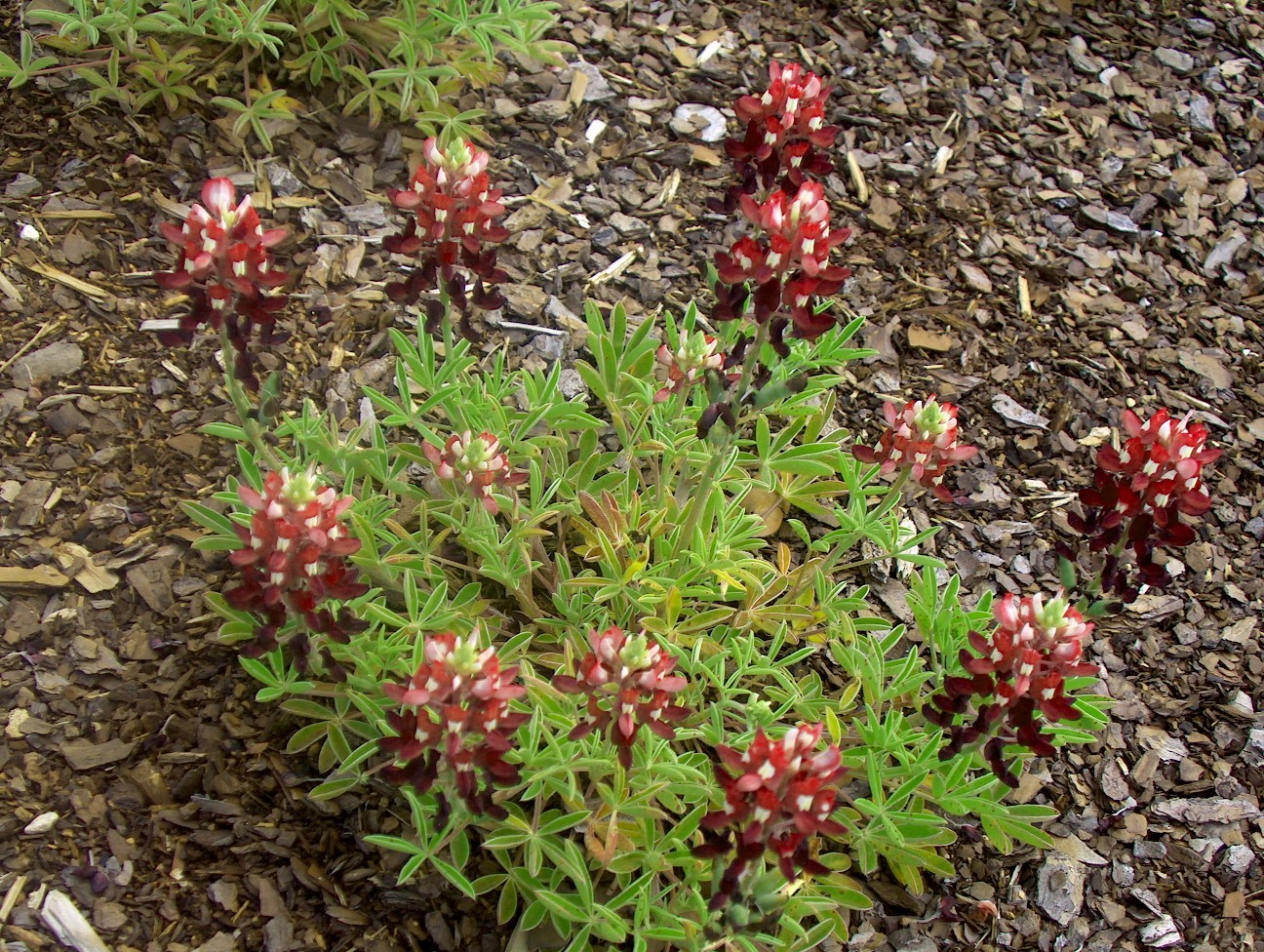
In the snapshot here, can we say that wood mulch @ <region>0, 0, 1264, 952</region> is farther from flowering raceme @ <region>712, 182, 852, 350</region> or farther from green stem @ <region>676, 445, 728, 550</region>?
flowering raceme @ <region>712, 182, 852, 350</region>

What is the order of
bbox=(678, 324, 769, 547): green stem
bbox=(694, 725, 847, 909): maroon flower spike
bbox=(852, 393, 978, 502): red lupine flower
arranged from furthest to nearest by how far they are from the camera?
1. bbox=(852, 393, 978, 502): red lupine flower
2. bbox=(678, 324, 769, 547): green stem
3. bbox=(694, 725, 847, 909): maroon flower spike

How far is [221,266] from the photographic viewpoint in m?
3.02

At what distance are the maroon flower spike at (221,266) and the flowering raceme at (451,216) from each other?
0.39 meters

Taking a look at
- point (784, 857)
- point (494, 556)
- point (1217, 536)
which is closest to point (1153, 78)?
point (1217, 536)

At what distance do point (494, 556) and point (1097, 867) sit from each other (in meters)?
2.26

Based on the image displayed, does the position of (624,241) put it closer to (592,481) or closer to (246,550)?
(592,481)

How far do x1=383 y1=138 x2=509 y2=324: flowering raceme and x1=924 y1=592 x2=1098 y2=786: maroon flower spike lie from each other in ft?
5.58

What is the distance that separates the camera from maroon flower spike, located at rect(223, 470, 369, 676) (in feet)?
9.40

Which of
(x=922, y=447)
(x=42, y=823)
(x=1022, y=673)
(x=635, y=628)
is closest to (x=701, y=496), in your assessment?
(x=635, y=628)

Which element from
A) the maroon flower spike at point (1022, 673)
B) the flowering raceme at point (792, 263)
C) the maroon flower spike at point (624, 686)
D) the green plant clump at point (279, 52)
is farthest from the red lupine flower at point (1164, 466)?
the green plant clump at point (279, 52)

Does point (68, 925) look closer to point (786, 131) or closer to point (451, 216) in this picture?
point (451, 216)

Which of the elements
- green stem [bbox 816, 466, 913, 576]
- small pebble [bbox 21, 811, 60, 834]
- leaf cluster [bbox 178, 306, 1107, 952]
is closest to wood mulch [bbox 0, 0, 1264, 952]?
small pebble [bbox 21, 811, 60, 834]

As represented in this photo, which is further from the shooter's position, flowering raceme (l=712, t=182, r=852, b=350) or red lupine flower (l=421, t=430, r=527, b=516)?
red lupine flower (l=421, t=430, r=527, b=516)

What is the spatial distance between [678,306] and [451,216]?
186cm
